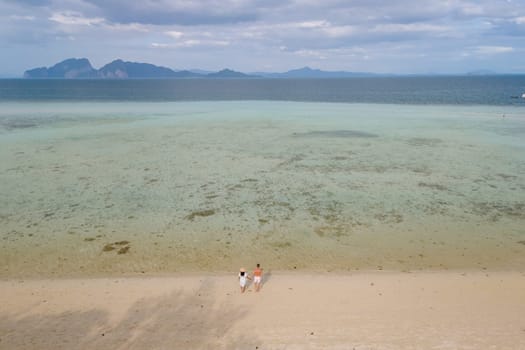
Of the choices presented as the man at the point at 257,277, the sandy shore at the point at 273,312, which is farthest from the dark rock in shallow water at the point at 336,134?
the man at the point at 257,277

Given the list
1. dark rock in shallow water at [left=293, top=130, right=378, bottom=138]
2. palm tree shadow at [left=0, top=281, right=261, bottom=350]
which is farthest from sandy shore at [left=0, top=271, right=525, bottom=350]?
dark rock in shallow water at [left=293, top=130, right=378, bottom=138]

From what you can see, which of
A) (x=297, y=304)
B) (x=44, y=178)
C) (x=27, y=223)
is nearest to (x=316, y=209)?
(x=297, y=304)

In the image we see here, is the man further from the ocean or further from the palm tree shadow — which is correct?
the ocean

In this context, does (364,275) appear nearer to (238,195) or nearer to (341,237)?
(341,237)

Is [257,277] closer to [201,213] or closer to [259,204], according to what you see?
[201,213]

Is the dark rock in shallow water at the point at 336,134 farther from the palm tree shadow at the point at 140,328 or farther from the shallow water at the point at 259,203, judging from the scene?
the palm tree shadow at the point at 140,328

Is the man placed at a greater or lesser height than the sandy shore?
greater
